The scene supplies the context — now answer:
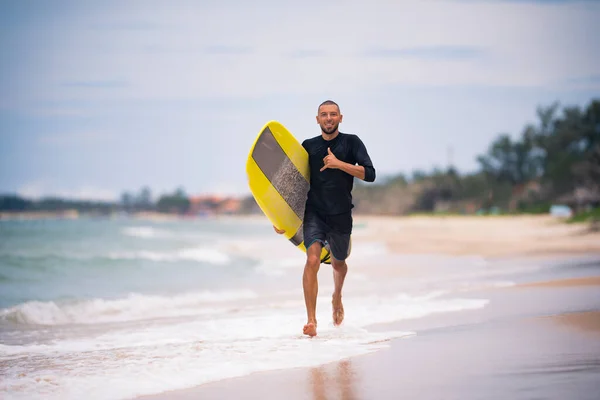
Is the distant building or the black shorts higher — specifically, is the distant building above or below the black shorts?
above

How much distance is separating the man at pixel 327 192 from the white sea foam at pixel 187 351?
0.45 metres

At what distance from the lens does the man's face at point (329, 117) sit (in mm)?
4664

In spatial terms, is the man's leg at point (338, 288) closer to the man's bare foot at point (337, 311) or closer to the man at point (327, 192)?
the man's bare foot at point (337, 311)

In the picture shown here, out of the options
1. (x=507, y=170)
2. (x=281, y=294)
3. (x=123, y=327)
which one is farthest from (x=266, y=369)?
(x=507, y=170)

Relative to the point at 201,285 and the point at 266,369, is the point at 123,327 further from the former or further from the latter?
the point at 201,285

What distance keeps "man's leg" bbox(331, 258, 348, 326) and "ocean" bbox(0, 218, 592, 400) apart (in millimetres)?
109

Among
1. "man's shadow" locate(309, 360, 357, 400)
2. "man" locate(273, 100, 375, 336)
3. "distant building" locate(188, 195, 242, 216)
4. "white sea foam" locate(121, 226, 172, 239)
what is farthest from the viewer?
"distant building" locate(188, 195, 242, 216)

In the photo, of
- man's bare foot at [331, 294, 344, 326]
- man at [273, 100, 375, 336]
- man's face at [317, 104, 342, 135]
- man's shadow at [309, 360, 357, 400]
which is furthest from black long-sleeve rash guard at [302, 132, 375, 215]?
man's shadow at [309, 360, 357, 400]

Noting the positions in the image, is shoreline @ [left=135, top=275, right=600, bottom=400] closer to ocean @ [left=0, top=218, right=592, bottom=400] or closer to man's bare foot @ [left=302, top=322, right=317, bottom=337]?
ocean @ [left=0, top=218, right=592, bottom=400]

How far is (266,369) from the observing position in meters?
3.71

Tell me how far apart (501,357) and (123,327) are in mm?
3438

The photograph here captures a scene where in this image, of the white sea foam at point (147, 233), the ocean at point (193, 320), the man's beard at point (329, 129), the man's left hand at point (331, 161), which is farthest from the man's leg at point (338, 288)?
the white sea foam at point (147, 233)

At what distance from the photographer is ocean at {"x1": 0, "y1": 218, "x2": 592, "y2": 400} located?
147 inches

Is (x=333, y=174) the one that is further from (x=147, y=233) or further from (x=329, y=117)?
(x=147, y=233)
